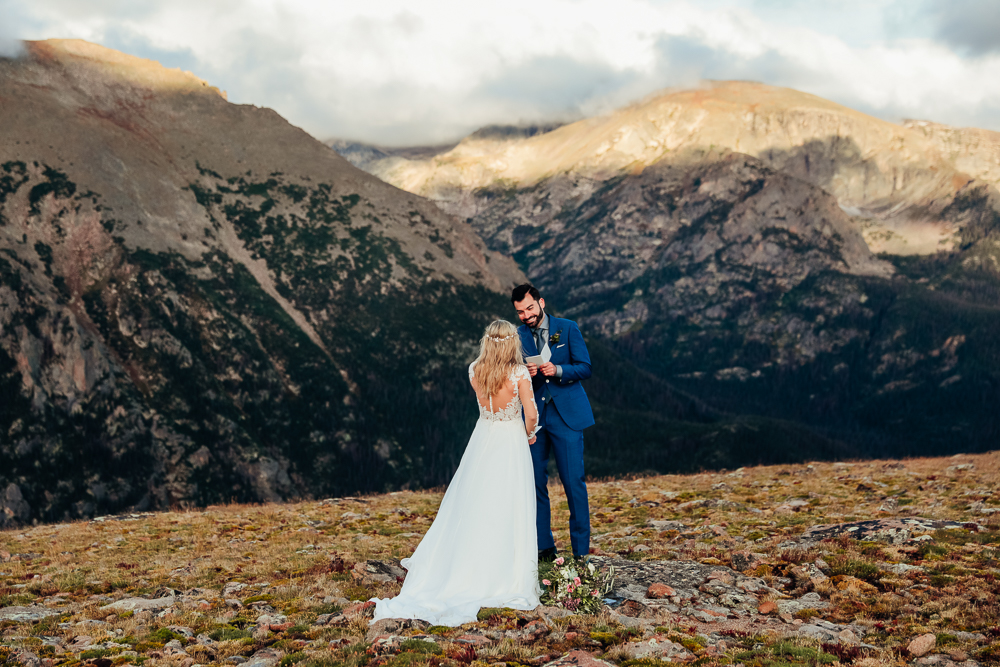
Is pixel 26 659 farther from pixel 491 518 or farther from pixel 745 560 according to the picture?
pixel 745 560

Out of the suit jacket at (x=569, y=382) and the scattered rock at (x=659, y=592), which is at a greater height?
the suit jacket at (x=569, y=382)

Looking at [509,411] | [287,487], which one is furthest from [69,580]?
[287,487]

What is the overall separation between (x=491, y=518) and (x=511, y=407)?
2.24 meters

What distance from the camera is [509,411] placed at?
516 inches

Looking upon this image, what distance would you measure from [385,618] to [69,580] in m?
9.52

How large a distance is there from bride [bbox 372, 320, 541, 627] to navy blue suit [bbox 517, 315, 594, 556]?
486mm

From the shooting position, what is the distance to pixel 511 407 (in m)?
13.1

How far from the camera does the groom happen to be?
506 inches

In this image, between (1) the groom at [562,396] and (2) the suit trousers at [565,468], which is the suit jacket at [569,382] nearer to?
(1) the groom at [562,396]

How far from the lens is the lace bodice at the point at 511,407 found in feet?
41.7

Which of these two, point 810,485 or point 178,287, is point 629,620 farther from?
point 178,287

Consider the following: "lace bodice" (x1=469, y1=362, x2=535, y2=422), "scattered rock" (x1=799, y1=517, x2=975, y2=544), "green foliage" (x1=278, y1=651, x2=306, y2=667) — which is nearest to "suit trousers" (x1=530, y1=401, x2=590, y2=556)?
"lace bodice" (x1=469, y1=362, x2=535, y2=422)

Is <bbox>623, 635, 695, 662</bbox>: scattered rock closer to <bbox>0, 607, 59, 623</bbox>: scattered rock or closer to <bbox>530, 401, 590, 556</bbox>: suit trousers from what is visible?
<bbox>530, 401, 590, 556</bbox>: suit trousers

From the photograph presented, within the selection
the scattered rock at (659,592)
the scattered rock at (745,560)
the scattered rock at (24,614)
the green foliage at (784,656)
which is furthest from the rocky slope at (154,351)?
the green foliage at (784,656)
